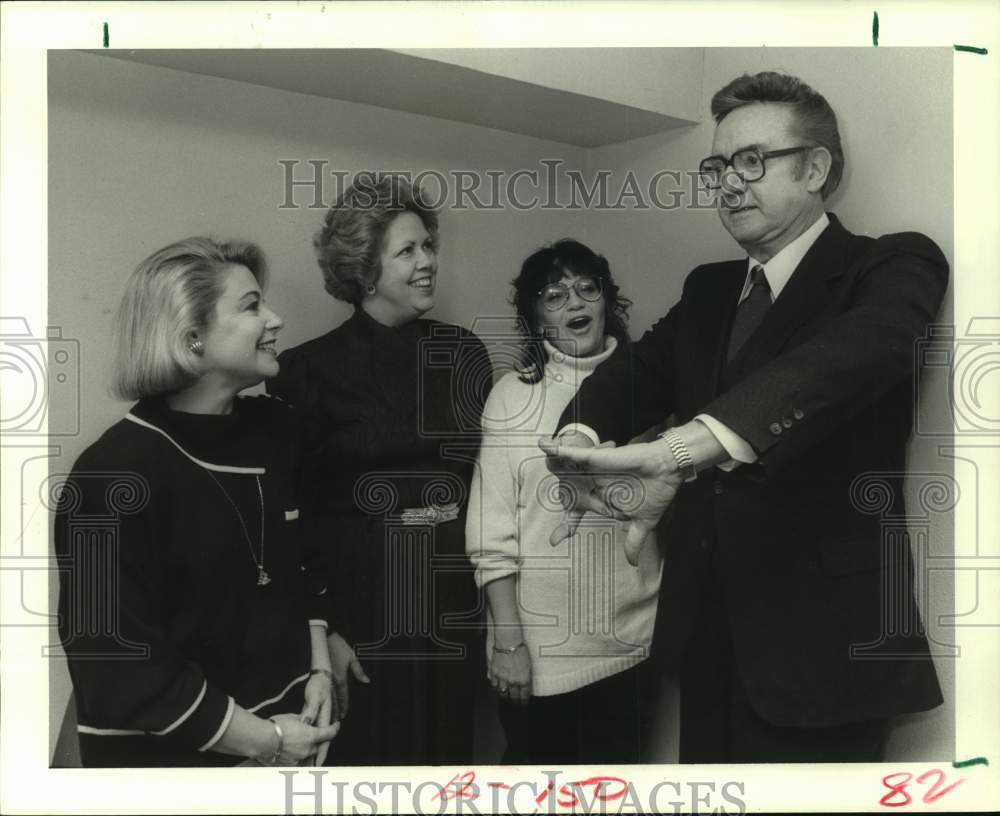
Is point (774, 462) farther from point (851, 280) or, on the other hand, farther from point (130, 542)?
point (130, 542)

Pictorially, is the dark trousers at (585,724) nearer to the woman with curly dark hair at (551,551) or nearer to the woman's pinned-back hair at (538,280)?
the woman with curly dark hair at (551,551)

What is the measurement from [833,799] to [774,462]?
56 centimetres

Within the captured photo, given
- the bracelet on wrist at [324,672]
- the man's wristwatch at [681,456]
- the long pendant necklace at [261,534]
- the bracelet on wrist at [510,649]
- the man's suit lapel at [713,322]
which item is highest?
the man's suit lapel at [713,322]

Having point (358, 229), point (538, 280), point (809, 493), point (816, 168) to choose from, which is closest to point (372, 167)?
point (358, 229)

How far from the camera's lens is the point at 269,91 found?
1.57 metres

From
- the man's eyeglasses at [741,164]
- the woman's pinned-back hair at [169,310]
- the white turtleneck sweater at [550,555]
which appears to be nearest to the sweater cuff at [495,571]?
the white turtleneck sweater at [550,555]

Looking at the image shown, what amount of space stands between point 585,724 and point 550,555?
0.91ft

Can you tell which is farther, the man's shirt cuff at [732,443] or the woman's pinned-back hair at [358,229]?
the woman's pinned-back hair at [358,229]

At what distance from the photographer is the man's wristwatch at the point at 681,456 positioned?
1501 millimetres

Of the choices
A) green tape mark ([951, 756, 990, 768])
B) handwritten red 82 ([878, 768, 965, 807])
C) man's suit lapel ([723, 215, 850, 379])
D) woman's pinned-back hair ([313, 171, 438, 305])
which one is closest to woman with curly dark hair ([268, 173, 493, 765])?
woman's pinned-back hair ([313, 171, 438, 305])

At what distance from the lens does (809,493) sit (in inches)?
60.7

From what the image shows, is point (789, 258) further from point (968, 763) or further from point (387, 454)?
point (968, 763)

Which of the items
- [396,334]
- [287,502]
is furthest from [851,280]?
[287,502]

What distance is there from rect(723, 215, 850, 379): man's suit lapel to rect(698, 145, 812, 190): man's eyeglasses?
134 mm
